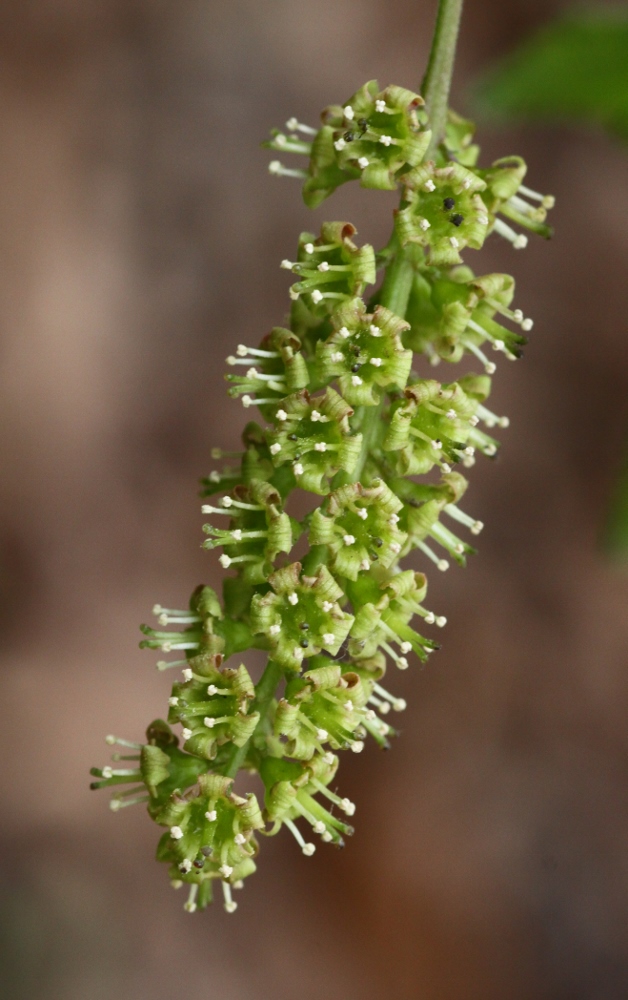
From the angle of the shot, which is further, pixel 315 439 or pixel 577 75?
pixel 315 439

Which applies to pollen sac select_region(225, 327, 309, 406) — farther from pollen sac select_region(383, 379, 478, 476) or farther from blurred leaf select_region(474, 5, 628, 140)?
blurred leaf select_region(474, 5, 628, 140)

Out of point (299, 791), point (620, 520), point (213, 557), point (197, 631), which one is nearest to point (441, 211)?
point (620, 520)

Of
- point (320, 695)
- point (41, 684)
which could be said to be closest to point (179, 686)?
point (320, 695)

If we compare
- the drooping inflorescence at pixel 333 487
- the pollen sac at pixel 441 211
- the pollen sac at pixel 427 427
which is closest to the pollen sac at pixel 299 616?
the drooping inflorescence at pixel 333 487

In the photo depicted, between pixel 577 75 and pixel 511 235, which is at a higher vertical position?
pixel 577 75

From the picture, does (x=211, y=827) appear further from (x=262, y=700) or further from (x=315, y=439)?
(x=315, y=439)

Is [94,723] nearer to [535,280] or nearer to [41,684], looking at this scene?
[41,684]

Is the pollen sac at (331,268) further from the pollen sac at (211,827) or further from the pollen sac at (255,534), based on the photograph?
the pollen sac at (211,827)
